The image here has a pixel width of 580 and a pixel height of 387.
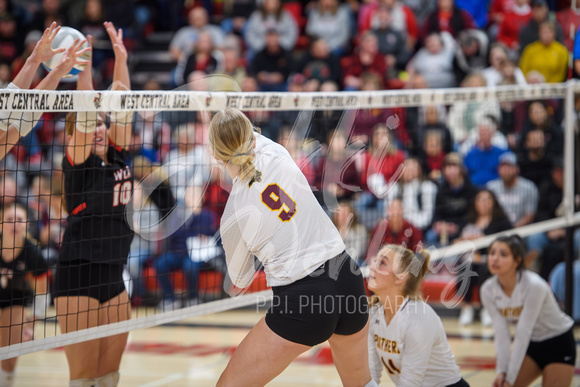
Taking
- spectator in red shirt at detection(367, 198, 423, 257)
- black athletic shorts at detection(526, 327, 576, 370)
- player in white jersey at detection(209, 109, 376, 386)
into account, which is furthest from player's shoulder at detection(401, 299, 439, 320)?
spectator in red shirt at detection(367, 198, 423, 257)

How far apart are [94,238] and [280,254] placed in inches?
59.4

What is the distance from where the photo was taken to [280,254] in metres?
3.54

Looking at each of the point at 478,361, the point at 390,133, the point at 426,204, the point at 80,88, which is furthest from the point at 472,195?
the point at 80,88

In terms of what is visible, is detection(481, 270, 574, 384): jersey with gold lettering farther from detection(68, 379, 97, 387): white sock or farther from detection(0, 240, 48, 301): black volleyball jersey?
detection(0, 240, 48, 301): black volleyball jersey

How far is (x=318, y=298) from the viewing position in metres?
3.48

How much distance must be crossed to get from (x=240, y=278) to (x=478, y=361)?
3965mm

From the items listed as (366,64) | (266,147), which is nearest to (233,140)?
(266,147)

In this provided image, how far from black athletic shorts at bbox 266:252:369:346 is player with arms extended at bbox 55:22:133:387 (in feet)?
4.75

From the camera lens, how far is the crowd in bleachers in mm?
8172

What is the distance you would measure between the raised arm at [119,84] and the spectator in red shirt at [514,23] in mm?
7626

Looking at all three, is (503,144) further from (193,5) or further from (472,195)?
(193,5)

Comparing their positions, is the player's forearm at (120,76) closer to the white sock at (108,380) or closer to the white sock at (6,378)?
the white sock at (108,380)

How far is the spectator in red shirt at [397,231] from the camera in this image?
25.0ft

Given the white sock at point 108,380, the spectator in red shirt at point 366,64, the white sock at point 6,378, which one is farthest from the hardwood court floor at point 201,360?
the spectator in red shirt at point 366,64
